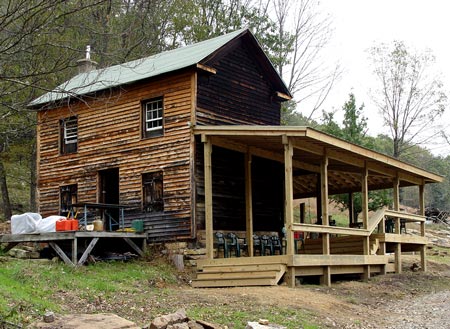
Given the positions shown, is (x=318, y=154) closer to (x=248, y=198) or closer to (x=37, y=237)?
(x=248, y=198)

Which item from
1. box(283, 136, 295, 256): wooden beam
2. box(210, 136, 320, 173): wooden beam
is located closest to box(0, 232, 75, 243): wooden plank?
box(210, 136, 320, 173): wooden beam

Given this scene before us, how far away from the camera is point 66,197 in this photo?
69.7ft

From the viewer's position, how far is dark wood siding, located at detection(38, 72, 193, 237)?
17.9m

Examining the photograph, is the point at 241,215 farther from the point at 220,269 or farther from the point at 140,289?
the point at 140,289

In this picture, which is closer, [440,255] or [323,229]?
[323,229]

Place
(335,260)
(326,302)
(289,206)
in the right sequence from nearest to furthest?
1. (326,302)
2. (289,206)
3. (335,260)

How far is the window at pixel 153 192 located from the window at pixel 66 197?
3333mm

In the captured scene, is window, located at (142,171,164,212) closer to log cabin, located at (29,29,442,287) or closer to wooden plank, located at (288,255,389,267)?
log cabin, located at (29,29,442,287)

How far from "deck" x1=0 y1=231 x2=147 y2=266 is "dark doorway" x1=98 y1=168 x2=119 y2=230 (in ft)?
3.17

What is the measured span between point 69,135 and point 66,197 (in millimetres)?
2153

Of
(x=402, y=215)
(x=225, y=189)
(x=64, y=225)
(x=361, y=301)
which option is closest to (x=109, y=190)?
(x=64, y=225)

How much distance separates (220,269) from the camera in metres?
15.5

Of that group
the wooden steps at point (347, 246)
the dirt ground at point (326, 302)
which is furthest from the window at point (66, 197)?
the wooden steps at point (347, 246)

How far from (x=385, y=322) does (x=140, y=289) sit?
17.8 ft
